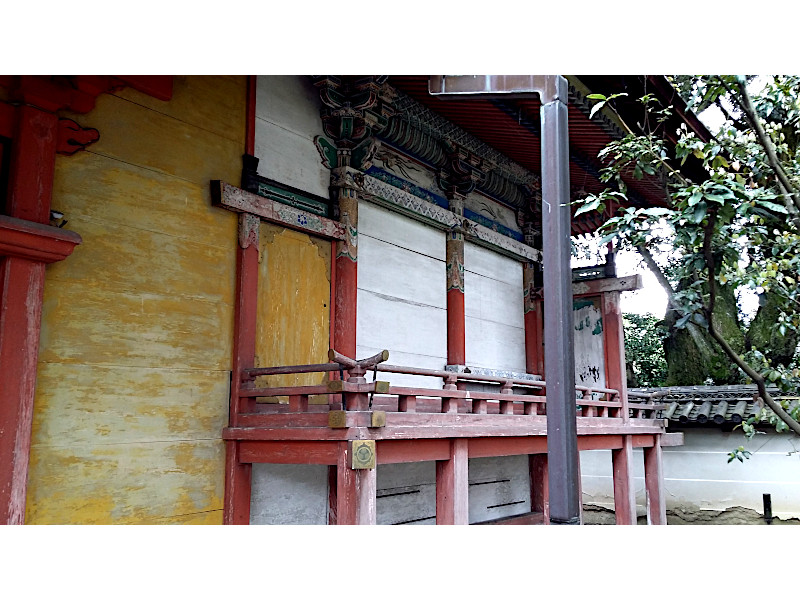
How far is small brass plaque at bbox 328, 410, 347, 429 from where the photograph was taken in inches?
156

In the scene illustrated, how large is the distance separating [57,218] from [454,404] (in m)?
2.85

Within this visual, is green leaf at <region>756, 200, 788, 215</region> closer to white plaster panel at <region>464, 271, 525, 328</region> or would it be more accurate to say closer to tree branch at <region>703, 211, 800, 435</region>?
tree branch at <region>703, 211, 800, 435</region>

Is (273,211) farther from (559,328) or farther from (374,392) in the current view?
(559,328)

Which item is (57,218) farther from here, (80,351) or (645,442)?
(645,442)

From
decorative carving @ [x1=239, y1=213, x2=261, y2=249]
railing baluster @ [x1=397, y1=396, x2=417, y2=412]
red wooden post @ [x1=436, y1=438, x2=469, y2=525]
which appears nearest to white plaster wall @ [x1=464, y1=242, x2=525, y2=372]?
red wooden post @ [x1=436, y1=438, x2=469, y2=525]

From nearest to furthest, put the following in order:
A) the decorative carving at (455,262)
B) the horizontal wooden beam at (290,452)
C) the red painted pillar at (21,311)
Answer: the red painted pillar at (21,311), the horizontal wooden beam at (290,452), the decorative carving at (455,262)

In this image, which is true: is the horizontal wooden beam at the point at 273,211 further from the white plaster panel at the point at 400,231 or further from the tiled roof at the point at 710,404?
the tiled roof at the point at 710,404

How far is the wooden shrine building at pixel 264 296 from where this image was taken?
3.64 meters

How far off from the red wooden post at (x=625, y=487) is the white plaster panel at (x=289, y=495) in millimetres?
3360

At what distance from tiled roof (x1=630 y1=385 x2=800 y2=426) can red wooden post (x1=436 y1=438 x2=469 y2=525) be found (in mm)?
5511

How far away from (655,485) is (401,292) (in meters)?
3.90

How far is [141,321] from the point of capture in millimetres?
4266

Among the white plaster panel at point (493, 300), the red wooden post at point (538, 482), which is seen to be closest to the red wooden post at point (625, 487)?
the red wooden post at point (538, 482)

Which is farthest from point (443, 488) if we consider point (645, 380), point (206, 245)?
point (645, 380)
